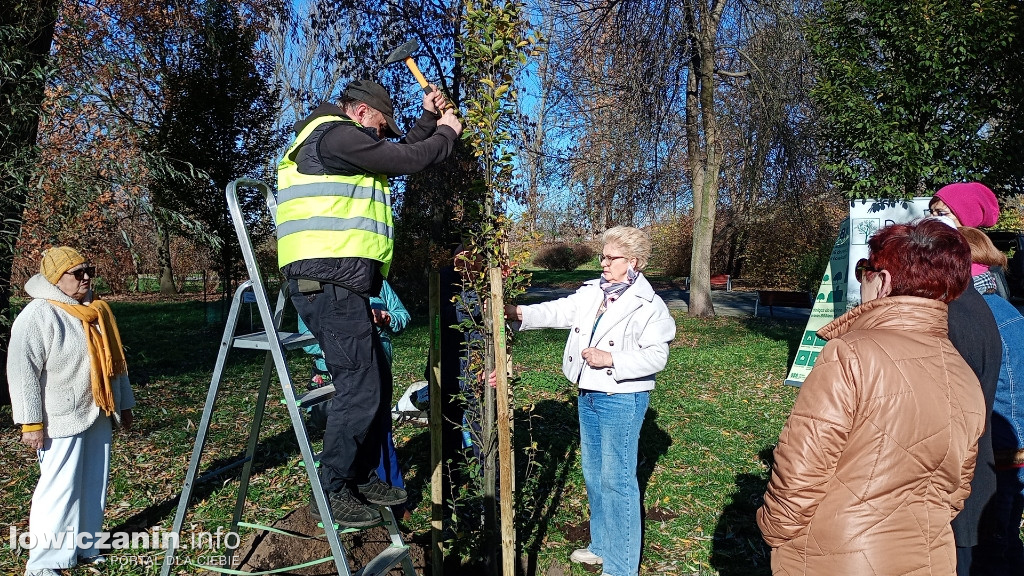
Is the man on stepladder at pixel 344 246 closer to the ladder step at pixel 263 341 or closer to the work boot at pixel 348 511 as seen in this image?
the work boot at pixel 348 511

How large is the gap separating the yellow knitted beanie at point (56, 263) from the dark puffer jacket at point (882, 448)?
3921 mm

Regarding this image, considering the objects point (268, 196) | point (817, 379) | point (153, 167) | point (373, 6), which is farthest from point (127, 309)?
point (817, 379)

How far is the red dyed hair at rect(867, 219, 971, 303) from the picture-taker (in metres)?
2.22

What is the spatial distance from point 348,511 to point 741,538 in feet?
9.02

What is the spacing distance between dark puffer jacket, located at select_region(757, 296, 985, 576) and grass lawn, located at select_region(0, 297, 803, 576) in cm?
149

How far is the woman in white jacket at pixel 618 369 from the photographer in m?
3.56

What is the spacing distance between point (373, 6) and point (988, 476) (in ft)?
45.2

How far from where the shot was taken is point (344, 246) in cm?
265

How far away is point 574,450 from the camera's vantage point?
19.1 ft

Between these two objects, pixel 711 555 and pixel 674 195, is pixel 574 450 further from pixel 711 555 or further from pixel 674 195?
pixel 674 195

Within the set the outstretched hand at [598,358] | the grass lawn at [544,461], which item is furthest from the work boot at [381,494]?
the outstretched hand at [598,358]

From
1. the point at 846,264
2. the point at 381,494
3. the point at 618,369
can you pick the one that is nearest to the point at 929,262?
the point at 618,369

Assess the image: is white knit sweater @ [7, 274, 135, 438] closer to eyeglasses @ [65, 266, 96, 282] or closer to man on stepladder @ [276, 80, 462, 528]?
eyeglasses @ [65, 266, 96, 282]

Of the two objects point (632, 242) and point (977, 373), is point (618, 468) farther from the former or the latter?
point (977, 373)
